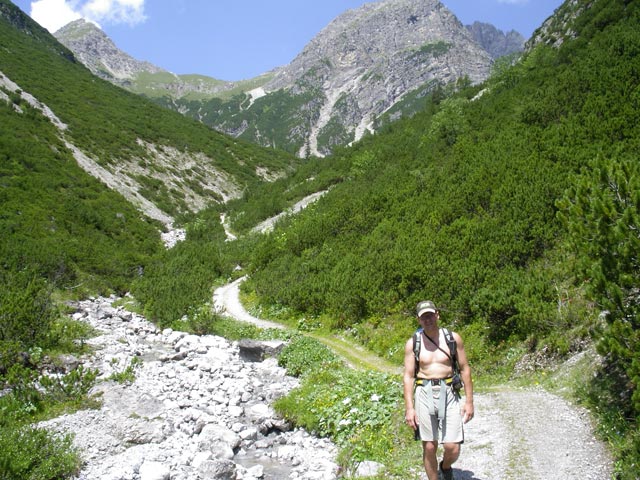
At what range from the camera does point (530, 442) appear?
6547mm

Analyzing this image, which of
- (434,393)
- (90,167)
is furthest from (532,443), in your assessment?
(90,167)

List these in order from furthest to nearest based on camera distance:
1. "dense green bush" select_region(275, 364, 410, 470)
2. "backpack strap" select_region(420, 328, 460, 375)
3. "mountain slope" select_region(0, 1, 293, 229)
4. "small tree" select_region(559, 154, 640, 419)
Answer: "mountain slope" select_region(0, 1, 293, 229) < "dense green bush" select_region(275, 364, 410, 470) < "small tree" select_region(559, 154, 640, 419) < "backpack strap" select_region(420, 328, 460, 375)

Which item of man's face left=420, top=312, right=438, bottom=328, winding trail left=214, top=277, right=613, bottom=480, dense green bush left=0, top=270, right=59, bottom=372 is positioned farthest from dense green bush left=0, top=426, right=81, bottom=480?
man's face left=420, top=312, right=438, bottom=328

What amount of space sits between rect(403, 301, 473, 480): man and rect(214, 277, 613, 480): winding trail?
4.50ft

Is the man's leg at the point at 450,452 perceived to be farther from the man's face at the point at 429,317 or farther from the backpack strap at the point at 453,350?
the man's face at the point at 429,317

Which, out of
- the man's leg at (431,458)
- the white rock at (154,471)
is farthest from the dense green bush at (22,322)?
the man's leg at (431,458)

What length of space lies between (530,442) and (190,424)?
6980mm

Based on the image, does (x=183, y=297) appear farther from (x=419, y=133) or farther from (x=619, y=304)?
(x=419, y=133)

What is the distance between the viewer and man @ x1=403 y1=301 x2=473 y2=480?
4992 millimetres

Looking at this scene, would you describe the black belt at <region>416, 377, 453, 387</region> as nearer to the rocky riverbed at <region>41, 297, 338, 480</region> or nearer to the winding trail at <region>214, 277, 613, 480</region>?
the winding trail at <region>214, 277, 613, 480</region>

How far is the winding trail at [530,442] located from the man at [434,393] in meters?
1.37

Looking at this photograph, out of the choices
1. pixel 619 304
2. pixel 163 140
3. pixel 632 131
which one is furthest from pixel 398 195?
pixel 163 140

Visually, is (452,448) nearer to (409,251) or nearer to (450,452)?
(450,452)

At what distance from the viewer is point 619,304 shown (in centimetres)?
604
